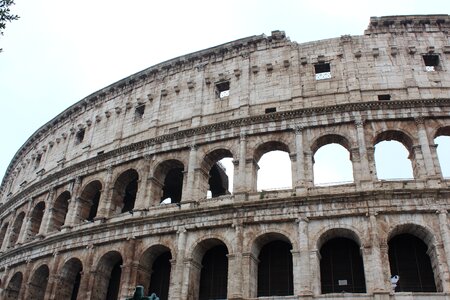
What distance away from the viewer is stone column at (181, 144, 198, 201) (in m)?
18.8

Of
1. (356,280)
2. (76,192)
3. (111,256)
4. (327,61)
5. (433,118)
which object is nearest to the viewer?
(356,280)

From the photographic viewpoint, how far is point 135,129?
2330 centimetres

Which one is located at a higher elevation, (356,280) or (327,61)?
(327,61)

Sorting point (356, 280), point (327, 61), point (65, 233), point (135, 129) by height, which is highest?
point (327, 61)

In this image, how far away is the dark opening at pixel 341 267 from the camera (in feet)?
51.8

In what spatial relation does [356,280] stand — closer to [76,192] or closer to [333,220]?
[333,220]

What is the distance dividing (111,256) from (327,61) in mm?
13172

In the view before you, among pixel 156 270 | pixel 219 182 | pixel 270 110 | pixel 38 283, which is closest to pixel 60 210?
pixel 38 283

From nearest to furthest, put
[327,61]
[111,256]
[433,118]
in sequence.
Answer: [433,118], [111,256], [327,61]

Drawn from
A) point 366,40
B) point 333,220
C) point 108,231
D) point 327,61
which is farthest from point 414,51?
point 108,231

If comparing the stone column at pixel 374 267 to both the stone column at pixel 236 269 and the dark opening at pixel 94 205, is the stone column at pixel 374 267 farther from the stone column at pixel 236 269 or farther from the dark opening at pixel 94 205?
the dark opening at pixel 94 205

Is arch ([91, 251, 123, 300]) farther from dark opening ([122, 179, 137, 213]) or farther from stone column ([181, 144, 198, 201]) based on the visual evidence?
dark opening ([122, 179, 137, 213])

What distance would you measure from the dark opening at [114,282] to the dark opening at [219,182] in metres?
7.30

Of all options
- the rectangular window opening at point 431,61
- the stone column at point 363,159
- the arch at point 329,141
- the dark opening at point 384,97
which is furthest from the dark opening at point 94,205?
the rectangular window opening at point 431,61
